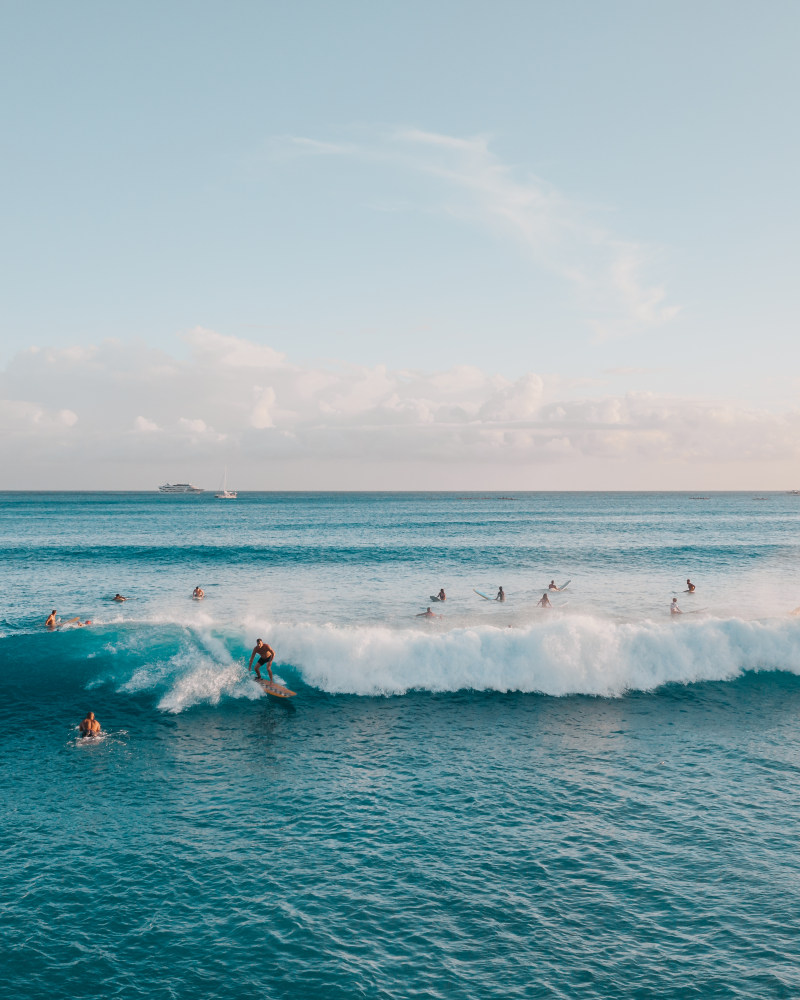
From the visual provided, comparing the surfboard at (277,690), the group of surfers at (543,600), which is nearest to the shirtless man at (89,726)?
the surfboard at (277,690)

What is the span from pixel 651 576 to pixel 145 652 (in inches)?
1675

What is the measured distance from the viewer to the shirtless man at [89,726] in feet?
74.3

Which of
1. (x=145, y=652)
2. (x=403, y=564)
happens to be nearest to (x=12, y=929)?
(x=145, y=652)

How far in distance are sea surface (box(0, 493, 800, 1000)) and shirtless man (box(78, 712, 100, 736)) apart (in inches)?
27.0

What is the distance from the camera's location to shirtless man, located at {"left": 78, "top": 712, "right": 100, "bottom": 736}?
2264 cm

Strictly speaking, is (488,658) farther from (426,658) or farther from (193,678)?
(193,678)

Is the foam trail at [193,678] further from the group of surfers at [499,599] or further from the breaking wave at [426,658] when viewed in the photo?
the group of surfers at [499,599]

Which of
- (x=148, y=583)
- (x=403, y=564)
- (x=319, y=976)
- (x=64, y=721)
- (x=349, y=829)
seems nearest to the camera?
(x=319, y=976)

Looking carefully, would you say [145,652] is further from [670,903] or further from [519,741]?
[670,903]

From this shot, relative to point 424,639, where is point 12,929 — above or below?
below

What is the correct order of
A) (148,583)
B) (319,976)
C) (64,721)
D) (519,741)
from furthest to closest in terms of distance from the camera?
(148,583) < (64,721) < (519,741) < (319,976)

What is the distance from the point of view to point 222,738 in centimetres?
2292

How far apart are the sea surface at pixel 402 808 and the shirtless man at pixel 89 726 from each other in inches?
27.0

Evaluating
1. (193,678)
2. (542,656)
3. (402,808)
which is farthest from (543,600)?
(402,808)
